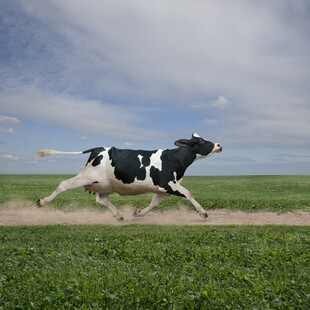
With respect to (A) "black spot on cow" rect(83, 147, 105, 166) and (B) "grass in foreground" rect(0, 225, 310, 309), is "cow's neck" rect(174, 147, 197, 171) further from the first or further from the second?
(B) "grass in foreground" rect(0, 225, 310, 309)

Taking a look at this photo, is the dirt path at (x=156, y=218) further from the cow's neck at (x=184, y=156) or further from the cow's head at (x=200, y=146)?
the cow's head at (x=200, y=146)

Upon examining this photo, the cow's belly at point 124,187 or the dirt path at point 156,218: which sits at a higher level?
the cow's belly at point 124,187

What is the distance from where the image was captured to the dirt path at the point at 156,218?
11.9 metres

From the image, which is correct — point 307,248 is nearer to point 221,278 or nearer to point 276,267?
point 276,267

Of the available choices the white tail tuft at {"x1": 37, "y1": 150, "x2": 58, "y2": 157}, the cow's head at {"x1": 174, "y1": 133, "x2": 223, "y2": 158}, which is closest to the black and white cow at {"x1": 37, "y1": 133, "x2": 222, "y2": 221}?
the cow's head at {"x1": 174, "y1": 133, "x2": 223, "y2": 158}

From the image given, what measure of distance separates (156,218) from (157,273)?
7714mm

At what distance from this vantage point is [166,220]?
12.6 metres

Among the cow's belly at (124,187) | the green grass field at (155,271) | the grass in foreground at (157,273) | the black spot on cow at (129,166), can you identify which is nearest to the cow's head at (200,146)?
the black spot on cow at (129,166)

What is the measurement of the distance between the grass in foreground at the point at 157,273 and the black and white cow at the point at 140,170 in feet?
11.8

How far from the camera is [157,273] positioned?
203 inches

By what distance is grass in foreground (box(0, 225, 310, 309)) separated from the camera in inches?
165

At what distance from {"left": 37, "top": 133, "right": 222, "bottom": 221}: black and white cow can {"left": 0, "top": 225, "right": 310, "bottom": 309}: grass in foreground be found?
3.61 meters

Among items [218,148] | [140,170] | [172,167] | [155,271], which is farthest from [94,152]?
[155,271]

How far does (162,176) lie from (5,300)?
290 inches
